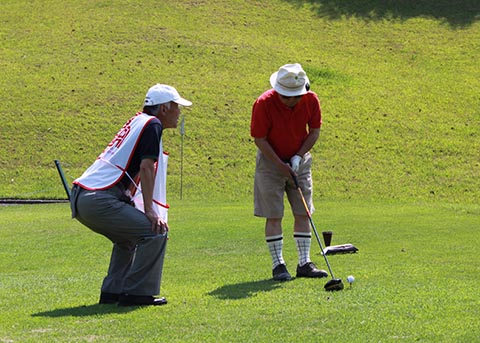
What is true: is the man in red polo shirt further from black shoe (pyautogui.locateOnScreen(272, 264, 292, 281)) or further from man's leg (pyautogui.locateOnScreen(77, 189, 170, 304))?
man's leg (pyautogui.locateOnScreen(77, 189, 170, 304))

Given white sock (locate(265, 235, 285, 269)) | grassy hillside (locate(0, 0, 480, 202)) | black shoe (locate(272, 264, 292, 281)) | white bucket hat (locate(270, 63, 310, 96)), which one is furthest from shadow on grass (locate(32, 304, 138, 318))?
grassy hillside (locate(0, 0, 480, 202))

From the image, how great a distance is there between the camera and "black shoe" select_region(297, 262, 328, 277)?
9.60 m

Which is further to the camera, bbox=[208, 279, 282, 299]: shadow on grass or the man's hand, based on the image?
bbox=[208, 279, 282, 299]: shadow on grass

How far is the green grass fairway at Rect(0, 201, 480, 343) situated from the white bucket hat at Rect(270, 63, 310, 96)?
2.01 meters

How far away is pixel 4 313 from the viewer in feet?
25.7

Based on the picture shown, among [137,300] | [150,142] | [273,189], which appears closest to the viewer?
[150,142]

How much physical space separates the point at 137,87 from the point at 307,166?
29.6 metres

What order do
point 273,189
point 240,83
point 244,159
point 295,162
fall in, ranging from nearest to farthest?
point 295,162, point 273,189, point 244,159, point 240,83

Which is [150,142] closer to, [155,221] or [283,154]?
[155,221]

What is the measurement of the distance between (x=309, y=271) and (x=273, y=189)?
1.04 m

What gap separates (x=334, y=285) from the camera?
8469 mm

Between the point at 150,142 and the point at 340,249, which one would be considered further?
the point at 340,249

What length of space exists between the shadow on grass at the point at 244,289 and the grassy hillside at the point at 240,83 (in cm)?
1973

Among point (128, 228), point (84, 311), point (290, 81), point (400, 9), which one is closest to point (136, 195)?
point (128, 228)
